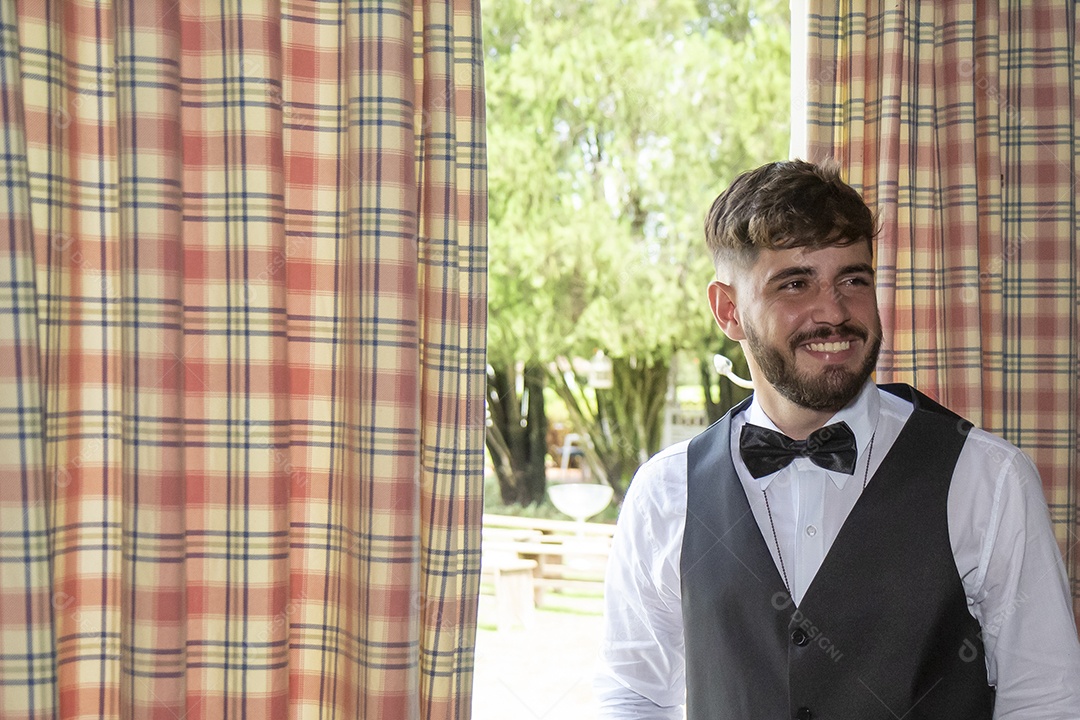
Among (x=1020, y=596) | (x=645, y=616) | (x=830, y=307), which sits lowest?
(x=645, y=616)

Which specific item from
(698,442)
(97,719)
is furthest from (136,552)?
(698,442)

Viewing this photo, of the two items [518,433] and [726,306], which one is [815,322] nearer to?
[726,306]

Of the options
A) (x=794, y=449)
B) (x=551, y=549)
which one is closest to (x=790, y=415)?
(x=794, y=449)

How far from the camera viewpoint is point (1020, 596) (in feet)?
4.43

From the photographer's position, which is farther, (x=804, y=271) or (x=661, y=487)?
(x=661, y=487)

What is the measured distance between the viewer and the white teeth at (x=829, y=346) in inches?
59.6

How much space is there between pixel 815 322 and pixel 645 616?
57 centimetres

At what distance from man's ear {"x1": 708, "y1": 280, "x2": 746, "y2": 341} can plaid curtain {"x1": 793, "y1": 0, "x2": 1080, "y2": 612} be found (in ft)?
2.03

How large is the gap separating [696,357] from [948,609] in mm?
4172

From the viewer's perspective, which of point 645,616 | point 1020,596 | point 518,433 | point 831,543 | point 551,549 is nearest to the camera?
point 1020,596

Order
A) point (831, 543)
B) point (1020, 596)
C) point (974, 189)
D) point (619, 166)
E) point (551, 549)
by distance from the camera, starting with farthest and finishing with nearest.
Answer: point (619, 166) → point (551, 549) → point (974, 189) → point (831, 543) → point (1020, 596)

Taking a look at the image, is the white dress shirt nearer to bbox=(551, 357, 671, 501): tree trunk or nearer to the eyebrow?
the eyebrow

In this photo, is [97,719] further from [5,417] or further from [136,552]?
[5,417]

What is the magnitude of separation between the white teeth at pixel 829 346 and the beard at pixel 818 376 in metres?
0.01
